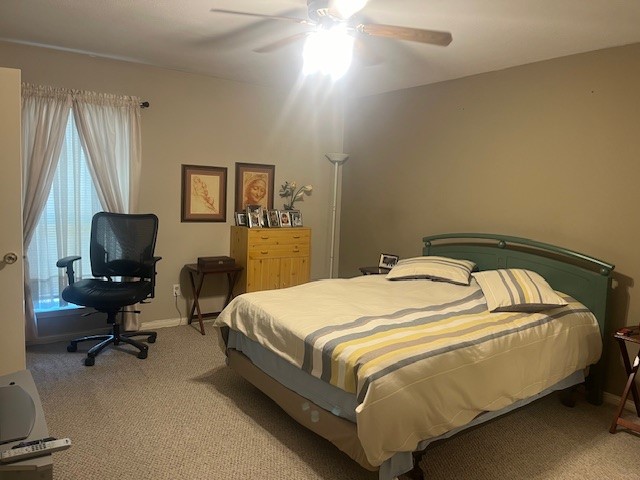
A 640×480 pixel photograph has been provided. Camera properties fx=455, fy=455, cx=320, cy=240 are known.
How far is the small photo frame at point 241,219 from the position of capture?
15.4 ft

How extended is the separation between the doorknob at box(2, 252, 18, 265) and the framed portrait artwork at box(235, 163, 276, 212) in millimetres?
2392

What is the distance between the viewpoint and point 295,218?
493cm

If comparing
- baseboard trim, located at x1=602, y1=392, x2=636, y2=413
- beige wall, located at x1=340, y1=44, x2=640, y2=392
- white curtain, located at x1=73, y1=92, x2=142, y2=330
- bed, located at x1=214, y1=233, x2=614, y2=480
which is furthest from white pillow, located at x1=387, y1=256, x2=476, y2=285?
white curtain, located at x1=73, y1=92, x2=142, y2=330

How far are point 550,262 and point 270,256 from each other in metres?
2.50

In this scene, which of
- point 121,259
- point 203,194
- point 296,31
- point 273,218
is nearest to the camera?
point 296,31

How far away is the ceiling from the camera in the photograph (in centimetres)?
259

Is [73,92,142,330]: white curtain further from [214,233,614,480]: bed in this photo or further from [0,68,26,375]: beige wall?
[214,233,614,480]: bed

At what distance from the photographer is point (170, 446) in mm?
2414

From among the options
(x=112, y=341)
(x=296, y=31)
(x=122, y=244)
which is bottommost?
(x=112, y=341)

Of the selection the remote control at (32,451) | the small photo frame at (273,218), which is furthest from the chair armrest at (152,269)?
the remote control at (32,451)

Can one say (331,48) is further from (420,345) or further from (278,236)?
(278,236)

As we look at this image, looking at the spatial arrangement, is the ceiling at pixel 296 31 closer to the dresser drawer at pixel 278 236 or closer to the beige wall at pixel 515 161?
the beige wall at pixel 515 161

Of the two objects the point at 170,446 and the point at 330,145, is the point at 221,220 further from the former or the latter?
the point at 170,446

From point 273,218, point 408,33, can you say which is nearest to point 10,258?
point 408,33
